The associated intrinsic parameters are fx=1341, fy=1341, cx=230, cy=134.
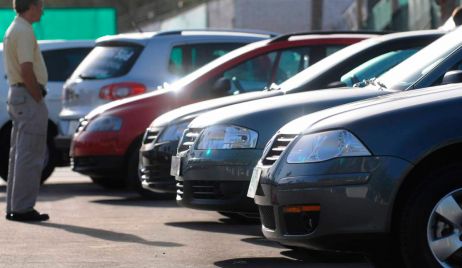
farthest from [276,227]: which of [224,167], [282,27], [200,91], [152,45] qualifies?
[282,27]

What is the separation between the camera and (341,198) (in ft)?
21.5

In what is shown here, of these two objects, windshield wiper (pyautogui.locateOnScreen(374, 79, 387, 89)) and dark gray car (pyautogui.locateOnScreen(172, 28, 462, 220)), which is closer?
dark gray car (pyautogui.locateOnScreen(172, 28, 462, 220))

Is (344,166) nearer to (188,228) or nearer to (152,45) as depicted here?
(188,228)

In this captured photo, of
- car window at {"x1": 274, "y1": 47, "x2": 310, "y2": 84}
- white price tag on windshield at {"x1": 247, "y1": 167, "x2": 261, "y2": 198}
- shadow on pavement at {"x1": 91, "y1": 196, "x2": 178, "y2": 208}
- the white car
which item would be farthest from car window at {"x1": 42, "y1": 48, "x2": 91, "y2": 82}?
white price tag on windshield at {"x1": 247, "y1": 167, "x2": 261, "y2": 198}

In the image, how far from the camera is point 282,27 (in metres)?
39.1

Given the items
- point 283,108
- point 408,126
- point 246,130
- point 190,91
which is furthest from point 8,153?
point 408,126

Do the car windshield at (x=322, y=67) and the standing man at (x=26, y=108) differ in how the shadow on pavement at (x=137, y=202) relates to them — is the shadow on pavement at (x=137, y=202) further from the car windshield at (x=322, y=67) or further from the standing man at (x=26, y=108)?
the car windshield at (x=322, y=67)

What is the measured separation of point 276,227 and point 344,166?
0.62 m

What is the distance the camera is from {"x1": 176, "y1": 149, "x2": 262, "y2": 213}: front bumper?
8.76m

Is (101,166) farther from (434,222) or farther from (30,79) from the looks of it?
(434,222)

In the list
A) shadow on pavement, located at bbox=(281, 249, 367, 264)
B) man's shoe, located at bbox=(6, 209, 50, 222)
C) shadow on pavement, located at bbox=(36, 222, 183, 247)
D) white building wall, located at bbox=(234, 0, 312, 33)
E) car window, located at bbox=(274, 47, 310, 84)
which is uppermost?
car window, located at bbox=(274, 47, 310, 84)

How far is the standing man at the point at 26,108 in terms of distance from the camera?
10.7m

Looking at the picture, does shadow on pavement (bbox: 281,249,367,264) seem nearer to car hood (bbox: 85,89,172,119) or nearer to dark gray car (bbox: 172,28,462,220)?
dark gray car (bbox: 172,28,462,220)

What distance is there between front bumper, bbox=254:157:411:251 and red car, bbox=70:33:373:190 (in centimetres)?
515
